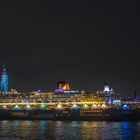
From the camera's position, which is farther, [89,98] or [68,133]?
[89,98]

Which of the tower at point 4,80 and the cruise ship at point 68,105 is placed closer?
the cruise ship at point 68,105

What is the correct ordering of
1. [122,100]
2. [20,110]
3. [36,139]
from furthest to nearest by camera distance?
[122,100], [20,110], [36,139]

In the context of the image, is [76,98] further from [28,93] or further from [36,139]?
[36,139]

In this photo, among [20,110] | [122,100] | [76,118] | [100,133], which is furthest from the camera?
[122,100]

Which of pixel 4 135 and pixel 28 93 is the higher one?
pixel 28 93

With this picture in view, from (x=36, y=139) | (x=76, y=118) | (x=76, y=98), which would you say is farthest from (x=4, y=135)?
(x=76, y=98)

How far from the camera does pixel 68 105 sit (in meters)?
124

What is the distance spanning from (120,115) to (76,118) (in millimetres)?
8128

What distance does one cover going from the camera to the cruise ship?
10806 cm

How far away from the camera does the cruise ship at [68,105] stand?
108062mm

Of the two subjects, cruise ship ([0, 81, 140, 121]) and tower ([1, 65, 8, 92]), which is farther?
tower ([1, 65, 8, 92])

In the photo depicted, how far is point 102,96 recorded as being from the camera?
430 ft

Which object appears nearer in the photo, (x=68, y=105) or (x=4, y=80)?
(x=68, y=105)

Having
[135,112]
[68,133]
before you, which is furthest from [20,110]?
[68,133]
